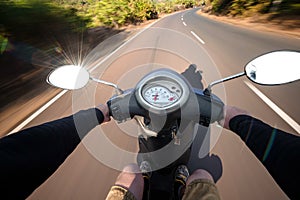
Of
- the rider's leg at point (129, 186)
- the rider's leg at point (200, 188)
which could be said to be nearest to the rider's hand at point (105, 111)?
the rider's leg at point (129, 186)

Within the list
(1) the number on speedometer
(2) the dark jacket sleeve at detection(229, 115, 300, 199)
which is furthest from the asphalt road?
(2) the dark jacket sleeve at detection(229, 115, 300, 199)

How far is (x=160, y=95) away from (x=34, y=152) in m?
0.71

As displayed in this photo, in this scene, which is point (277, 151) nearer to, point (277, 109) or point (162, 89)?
point (162, 89)

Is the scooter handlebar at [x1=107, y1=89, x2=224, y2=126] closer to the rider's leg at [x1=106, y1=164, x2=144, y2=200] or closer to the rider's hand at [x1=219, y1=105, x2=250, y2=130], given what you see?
the rider's hand at [x1=219, y1=105, x2=250, y2=130]

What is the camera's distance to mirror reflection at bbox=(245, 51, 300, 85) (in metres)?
1.04

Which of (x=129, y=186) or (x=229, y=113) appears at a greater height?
(x=229, y=113)

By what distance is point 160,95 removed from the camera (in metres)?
1.13

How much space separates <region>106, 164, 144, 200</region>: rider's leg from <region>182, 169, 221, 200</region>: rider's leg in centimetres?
33

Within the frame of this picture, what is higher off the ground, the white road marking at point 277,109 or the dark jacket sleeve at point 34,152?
the dark jacket sleeve at point 34,152

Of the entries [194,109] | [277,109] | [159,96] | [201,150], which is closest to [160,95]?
[159,96]

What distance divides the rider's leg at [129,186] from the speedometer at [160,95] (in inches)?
26.5

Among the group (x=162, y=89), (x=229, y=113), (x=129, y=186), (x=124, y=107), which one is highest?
(x=162, y=89)

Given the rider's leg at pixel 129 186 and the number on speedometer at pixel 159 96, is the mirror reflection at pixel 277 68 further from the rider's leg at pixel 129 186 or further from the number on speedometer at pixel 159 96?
the rider's leg at pixel 129 186

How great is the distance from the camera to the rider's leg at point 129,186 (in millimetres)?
1299
